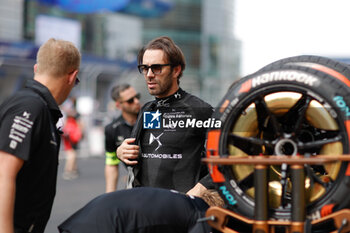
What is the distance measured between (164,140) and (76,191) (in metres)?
7.69

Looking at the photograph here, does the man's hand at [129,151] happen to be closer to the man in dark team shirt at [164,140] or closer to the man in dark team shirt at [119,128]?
the man in dark team shirt at [164,140]

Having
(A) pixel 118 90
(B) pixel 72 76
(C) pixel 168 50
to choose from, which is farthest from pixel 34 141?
(A) pixel 118 90

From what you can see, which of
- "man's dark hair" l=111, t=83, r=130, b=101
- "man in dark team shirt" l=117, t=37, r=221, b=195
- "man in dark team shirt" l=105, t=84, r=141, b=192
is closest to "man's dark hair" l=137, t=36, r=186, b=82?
"man in dark team shirt" l=117, t=37, r=221, b=195

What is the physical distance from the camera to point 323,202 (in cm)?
197

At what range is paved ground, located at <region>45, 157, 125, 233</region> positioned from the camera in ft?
25.8

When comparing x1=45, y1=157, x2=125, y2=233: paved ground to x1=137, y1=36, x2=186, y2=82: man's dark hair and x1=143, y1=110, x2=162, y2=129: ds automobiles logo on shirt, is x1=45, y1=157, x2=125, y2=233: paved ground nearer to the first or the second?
x1=137, y1=36, x2=186, y2=82: man's dark hair

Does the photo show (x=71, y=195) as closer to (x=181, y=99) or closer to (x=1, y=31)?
(x=181, y=99)

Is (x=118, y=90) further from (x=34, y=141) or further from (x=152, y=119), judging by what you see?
(x=34, y=141)

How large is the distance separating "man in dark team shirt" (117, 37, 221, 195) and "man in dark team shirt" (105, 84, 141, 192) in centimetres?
268

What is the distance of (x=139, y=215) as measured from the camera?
2.25 meters

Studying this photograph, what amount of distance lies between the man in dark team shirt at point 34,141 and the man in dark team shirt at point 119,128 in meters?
3.47

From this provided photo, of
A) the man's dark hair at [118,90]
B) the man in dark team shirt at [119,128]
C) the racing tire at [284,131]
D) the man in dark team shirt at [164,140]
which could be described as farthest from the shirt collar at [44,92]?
the man's dark hair at [118,90]

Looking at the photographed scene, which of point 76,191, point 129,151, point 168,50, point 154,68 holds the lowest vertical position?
point 76,191

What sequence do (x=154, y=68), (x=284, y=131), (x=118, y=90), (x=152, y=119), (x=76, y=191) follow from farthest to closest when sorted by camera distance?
(x=76, y=191) → (x=118, y=90) → (x=154, y=68) → (x=152, y=119) → (x=284, y=131)
